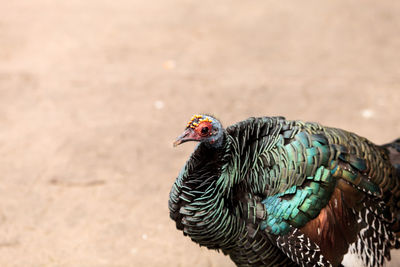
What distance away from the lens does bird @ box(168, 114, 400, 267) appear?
11.7 feet

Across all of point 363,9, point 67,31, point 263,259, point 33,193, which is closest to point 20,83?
point 67,31

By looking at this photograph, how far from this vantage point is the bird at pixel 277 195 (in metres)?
3.58

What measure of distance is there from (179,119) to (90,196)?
4.69ft

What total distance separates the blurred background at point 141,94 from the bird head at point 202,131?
1471 millimetres

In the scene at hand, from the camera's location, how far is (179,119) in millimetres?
6168

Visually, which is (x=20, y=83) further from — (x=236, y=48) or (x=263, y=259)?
(x=263, y=259)

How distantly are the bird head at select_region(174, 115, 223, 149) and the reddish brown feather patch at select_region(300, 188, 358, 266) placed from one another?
32.8 inches

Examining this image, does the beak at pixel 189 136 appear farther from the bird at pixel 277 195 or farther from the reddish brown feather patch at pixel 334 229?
the reddish brown feather patch at pixel 334 229

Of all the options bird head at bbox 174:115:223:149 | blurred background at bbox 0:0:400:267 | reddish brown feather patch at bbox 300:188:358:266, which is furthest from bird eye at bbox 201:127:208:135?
blurred background at bbox 0:0:400:267

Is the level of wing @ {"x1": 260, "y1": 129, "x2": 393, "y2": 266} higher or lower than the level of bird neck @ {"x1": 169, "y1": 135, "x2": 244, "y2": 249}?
higher

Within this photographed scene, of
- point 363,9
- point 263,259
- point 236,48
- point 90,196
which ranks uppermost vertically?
point 363,9

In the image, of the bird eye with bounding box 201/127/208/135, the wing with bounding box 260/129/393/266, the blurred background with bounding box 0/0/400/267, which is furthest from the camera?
the blurred background with bounding box 0/0/400/267

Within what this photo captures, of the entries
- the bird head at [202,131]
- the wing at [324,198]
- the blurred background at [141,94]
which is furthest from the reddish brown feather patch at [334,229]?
the blurred background at [141,94]

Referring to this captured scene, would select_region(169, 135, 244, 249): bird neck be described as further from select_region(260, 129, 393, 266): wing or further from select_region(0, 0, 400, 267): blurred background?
select_region(0, 0, 400, 267): blurred background
